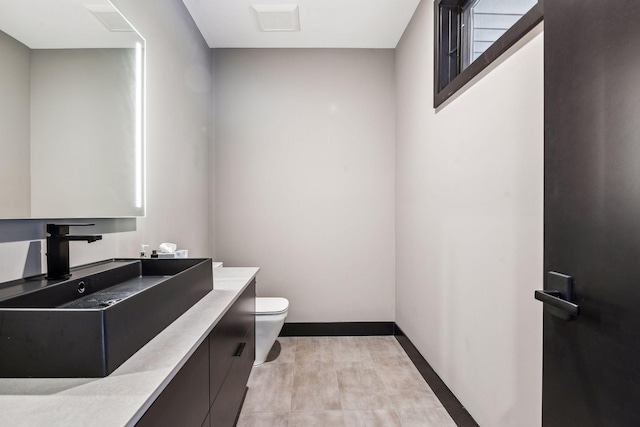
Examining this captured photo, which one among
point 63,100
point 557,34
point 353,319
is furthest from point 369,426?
point 63,100

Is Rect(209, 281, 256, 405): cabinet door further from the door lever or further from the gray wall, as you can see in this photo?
the door lever

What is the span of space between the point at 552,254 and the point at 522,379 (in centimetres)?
64

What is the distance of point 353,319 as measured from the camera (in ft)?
10.8

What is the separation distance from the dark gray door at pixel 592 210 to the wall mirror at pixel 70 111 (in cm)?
160

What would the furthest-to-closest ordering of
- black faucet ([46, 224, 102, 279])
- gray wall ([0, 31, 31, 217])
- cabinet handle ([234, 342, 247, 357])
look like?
cabinet handle ([234, 342, 247, 357])
black faucet ([46, 224, 102, 279])
gray wall ([0, 31, 31, 217])

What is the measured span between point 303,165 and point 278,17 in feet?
4.02

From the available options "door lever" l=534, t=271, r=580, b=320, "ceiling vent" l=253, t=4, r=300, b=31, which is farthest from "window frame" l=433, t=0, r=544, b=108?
"door lever" l=534, t=271, r=580, b=320

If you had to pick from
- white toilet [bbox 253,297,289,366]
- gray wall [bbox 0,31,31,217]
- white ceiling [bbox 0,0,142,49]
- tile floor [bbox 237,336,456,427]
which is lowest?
tile floor [bbox 237,336,456,427]

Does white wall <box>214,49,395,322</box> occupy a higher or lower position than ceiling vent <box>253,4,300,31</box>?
lower

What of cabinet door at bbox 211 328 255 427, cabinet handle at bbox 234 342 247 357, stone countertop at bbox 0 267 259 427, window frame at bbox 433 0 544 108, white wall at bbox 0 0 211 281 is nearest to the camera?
stone countertop at bbox 0 267 259 427

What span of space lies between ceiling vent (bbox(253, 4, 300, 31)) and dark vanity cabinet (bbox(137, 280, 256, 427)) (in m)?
2.03

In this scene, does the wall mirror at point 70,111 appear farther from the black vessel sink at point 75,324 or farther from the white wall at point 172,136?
the black vessel sink at point 75,324

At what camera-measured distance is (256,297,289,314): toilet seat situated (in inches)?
99.7

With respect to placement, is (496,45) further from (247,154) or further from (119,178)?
(247,154)
